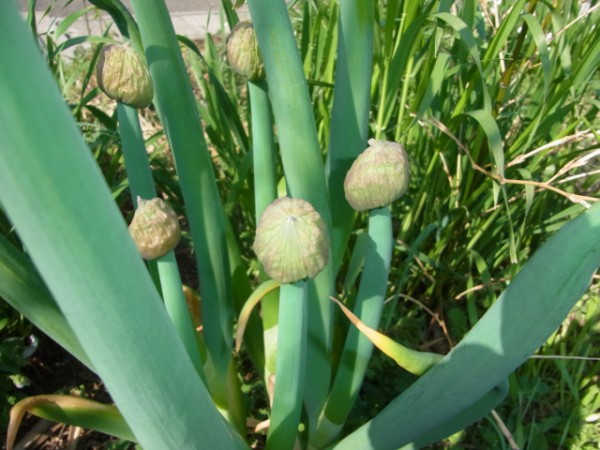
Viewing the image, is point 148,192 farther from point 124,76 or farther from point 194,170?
point 124,76

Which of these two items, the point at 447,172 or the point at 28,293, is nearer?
the point at 28,293

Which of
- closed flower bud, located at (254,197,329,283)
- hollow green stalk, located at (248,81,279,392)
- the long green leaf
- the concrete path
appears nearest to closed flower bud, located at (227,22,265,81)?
hollow green stalk, located at (248,81,279,392)

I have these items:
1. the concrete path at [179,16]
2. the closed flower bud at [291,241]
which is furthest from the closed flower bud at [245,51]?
the concrete path at [179,16]

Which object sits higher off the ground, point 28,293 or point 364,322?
point 28,293

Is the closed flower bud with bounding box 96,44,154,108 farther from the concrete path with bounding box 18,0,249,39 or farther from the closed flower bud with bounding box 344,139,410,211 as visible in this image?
the concrete path with bounding box 18,0,249,39

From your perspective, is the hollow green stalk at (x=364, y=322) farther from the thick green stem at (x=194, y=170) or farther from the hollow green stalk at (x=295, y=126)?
the thick green stem at (x=194, y=170)

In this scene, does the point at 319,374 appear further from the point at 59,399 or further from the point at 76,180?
the point at 76,180

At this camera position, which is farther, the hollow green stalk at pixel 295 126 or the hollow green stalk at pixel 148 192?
the hollow green stalk at pixel 148 192

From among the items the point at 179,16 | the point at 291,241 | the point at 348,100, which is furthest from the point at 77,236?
the point at 179,16
